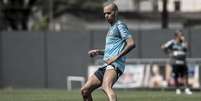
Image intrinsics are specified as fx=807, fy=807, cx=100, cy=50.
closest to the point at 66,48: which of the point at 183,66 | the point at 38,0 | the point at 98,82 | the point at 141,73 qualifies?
the point at 141,73

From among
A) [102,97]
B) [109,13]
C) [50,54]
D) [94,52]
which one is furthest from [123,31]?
[50,54]

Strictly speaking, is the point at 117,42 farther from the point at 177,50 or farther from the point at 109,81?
the point at 177,50

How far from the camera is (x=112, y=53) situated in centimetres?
1284

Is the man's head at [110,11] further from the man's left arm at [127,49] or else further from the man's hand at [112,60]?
the man's hand at [112,60]

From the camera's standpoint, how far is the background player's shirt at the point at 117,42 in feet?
42.0

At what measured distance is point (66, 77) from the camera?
3541 centimetres

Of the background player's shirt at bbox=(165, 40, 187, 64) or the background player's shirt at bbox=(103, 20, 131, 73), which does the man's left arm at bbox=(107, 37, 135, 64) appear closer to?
the background player's shirt at bbox=(103, 20, 131, 73)

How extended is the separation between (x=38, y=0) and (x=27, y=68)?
2618 centimetres

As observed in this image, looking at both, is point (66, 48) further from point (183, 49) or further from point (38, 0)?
point (38, 0)

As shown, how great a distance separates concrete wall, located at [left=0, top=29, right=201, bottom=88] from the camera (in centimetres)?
3438

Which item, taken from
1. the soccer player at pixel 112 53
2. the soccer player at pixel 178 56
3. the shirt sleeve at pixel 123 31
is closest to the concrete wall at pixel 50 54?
the soccer player at pixel 178 56

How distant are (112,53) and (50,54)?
23259 millimetres

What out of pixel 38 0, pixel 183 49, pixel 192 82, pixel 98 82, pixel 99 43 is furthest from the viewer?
pixel 38 0

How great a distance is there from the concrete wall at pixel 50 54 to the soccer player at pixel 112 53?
2110 centimetres
